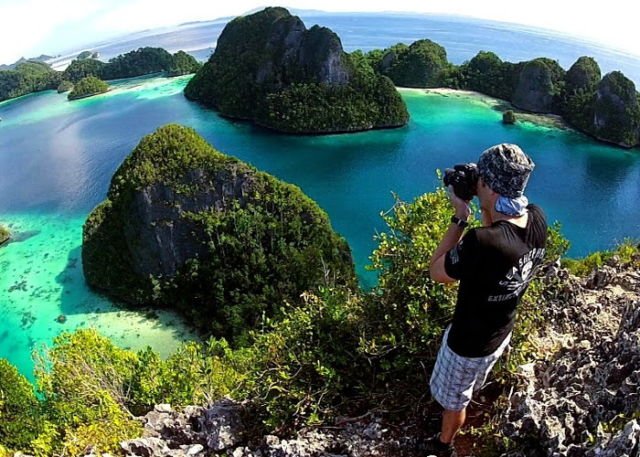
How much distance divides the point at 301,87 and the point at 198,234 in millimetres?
37402

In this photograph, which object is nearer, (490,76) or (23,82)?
(490,76)

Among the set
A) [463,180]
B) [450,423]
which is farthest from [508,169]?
[450,423]

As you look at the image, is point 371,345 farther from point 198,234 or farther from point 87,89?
point 87,89

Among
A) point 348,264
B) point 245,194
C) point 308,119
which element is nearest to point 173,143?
point 245,194

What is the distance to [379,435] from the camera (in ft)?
15.5

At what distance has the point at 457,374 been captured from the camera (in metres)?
3.92

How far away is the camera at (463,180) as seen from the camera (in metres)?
3.49

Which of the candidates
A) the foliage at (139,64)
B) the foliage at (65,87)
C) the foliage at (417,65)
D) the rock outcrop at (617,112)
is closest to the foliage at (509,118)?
the rock outcrop at (617,112)

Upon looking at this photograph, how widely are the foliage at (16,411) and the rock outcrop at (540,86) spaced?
63.7 metres

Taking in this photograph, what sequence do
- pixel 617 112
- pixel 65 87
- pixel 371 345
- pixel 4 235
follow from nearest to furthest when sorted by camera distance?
pixel 371 345
pixel 4 235
pixel 617 112
pixel 65 87

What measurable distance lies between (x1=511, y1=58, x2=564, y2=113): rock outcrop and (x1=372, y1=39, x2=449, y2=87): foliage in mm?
15389

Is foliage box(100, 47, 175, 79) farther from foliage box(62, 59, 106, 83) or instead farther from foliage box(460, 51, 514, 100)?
foliage box(460, 51, 514, 100)

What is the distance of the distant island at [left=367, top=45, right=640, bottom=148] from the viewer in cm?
5181

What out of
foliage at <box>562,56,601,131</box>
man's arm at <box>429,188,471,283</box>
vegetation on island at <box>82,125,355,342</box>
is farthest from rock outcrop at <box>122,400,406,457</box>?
foliage at <box>562,56,601,131</box>
